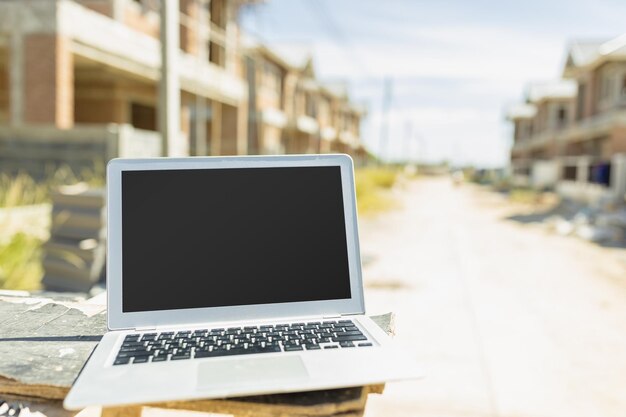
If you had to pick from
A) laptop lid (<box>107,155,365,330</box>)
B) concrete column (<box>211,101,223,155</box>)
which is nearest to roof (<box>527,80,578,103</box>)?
concrete column (<box>211,101,223,155</box>)

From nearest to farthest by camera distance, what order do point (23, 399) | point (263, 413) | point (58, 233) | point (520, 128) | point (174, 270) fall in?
point (263, 413)
point (23, 399)
point (174, 270)
point (58, 233)
point (520, 128)

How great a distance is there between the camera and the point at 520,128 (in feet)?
177

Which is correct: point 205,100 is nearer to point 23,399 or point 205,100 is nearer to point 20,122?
point 20,122

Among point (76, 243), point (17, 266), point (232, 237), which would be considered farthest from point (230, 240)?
point (76, 243)

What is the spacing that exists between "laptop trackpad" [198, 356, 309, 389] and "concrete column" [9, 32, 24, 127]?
11097mm

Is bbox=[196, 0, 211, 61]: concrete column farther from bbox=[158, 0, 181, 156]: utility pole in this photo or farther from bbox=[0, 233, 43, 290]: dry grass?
bbox=[0, 233, 43, 290]: dry grass

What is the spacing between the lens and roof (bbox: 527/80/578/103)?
39750 mm

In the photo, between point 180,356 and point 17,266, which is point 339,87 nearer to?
point 17,266

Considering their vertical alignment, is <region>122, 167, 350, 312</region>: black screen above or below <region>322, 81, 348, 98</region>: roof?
below

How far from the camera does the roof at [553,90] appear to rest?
3975 centimetres

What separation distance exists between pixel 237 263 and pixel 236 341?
0.31 metres

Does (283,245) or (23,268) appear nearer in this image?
(283,245)

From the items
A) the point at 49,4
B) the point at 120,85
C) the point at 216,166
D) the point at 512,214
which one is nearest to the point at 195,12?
the point at 120,85

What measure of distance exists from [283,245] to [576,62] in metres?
33.3
